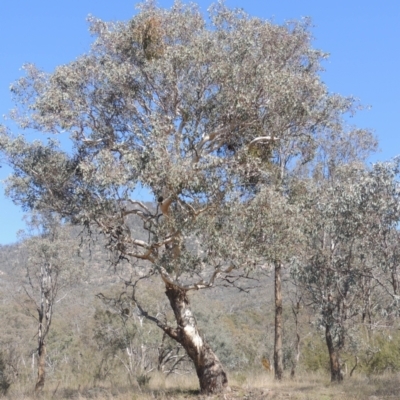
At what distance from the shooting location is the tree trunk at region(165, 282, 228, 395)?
41.0 feet

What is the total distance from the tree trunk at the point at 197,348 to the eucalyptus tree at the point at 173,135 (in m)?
0.02

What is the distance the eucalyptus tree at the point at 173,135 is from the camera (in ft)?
38.3

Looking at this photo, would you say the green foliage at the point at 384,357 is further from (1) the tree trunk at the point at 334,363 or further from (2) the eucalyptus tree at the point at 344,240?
(2) the eucalyptus tree at the point at 344,240

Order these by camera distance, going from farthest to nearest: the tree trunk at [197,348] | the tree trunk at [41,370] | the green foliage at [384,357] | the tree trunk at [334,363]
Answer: the green foliage at [384,357]
the tree trunk at [41,370]
the tree trunk at [334,363]
the tree trunk at [197,348]

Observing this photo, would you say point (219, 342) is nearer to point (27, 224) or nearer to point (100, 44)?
point (27, 224)

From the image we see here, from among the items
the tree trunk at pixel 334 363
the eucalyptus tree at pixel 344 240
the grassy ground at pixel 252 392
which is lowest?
the grassy ground at pixel 252 392

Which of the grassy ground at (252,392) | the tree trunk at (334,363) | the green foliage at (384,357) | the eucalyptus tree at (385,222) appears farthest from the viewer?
the green foliage at (384,357)

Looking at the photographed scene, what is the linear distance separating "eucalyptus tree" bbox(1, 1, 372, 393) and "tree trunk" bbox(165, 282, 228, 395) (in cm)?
2

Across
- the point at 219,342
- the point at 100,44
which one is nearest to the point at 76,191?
the point at 100,44

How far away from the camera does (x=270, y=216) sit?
1154 centimetres

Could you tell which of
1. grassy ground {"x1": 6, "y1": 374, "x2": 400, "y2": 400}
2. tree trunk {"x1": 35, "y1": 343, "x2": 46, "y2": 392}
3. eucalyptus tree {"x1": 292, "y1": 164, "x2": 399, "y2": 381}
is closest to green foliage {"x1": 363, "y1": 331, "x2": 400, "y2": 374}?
eucalyptus tree {"x1": 292, "y1": 164, "x2": 399, "y2": 381}

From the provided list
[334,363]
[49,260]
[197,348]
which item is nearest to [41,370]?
[49,260]

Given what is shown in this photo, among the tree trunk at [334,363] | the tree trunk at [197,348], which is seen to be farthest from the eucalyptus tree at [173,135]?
the tree trunk at [334,363]

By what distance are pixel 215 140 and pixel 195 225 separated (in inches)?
98.9
